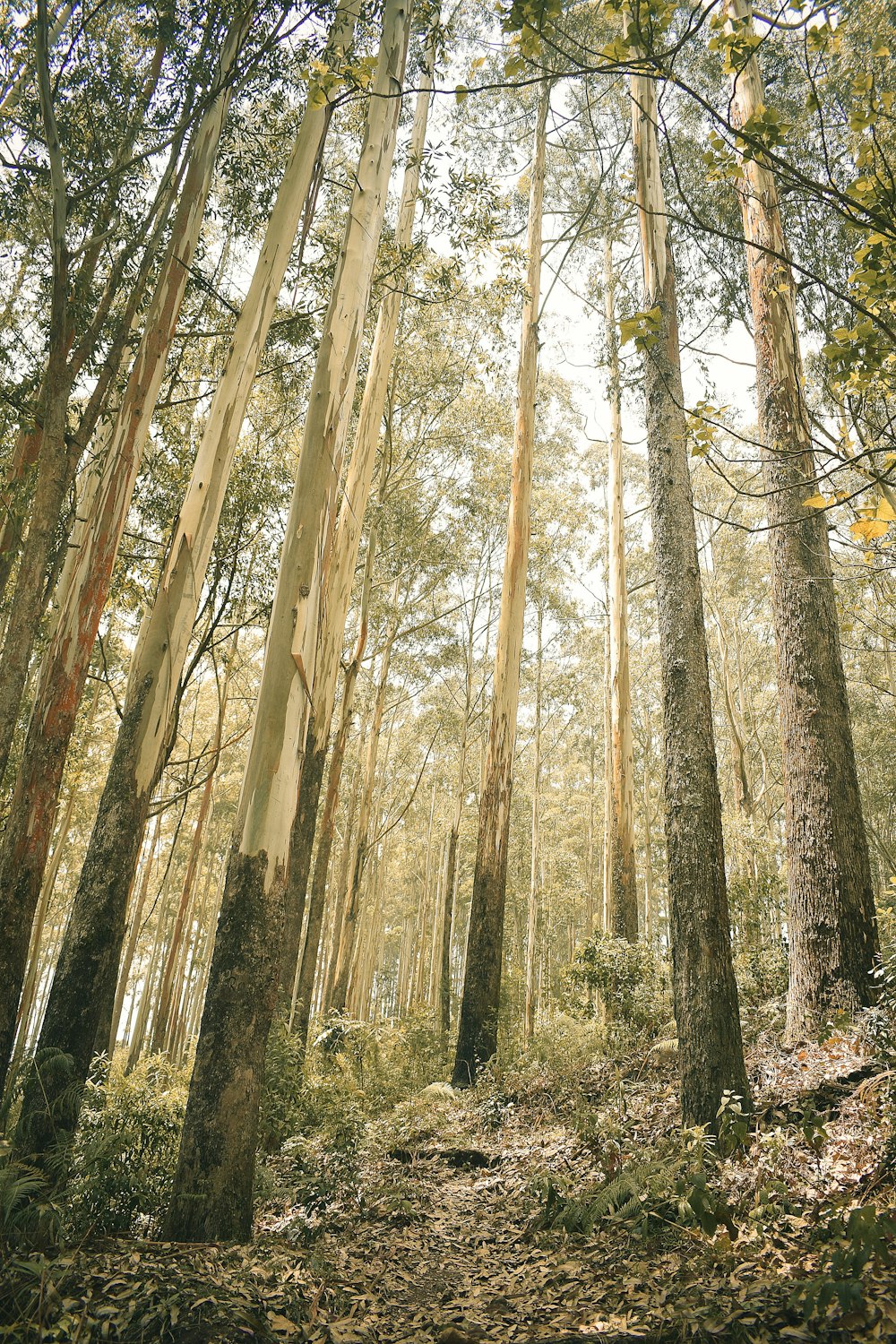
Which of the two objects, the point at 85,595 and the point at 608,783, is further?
the point at 608,783

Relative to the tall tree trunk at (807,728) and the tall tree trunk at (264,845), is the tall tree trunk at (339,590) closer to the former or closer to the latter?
the tall tree trunk at (264,845)

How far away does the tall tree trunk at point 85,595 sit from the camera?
4.22m

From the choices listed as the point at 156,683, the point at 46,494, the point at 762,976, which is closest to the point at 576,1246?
the point at 156,683

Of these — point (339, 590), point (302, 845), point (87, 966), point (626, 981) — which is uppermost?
point (339, 590)

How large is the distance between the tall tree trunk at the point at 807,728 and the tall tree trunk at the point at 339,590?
3.12 m

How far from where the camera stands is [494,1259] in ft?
10.5

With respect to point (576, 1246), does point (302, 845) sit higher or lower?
higher

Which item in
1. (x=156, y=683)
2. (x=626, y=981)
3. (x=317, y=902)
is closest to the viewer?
(x=156, y=683)

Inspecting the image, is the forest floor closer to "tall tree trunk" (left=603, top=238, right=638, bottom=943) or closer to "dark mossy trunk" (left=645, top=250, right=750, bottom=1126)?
"dark mossy trunk" (left=645, top=250, right=750, bottom=1126)

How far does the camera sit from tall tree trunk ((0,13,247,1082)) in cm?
422

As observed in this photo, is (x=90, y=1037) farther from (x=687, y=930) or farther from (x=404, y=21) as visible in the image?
(x=404, y=21)

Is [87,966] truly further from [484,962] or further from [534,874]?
[534,874]

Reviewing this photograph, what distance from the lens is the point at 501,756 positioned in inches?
322

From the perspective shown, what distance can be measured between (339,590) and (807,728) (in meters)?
4.13
